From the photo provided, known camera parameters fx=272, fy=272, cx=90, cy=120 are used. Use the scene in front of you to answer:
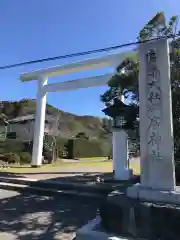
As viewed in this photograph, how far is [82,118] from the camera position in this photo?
49.7 metres

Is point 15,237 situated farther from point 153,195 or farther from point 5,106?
point 5,106

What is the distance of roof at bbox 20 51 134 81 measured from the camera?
1325 centimetres

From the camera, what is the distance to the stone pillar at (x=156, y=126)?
15.3 ft

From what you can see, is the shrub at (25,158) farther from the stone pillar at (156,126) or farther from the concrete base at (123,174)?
the stone pillar at (156,126)

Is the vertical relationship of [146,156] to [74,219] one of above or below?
above

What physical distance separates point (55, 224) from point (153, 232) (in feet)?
8.41

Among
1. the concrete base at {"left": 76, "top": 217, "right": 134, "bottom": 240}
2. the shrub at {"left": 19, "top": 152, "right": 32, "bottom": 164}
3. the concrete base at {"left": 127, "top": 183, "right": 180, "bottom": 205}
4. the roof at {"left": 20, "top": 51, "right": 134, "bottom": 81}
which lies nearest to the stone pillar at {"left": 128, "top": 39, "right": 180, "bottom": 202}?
the concrete base at {"left": 127, "top": 183, "right": 180, "bottom": 205}

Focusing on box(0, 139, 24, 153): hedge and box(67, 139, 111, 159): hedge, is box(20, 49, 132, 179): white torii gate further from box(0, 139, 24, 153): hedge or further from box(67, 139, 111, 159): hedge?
box(67, 139, 111, 159): hedge

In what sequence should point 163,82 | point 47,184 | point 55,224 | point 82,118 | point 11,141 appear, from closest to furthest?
point 163,82 → point 55,224 → point 47,184 → point 11,141 → point 82,118

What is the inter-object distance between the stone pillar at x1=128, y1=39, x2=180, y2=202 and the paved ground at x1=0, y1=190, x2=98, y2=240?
6.32 feet

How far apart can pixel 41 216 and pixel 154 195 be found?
326 centimetres

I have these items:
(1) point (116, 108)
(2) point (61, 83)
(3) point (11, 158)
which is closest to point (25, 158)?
(3) point (11, 158)

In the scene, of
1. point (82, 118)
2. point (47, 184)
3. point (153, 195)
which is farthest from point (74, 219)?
point (82, 118)

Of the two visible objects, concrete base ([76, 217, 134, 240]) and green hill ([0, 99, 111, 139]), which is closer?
concrete base ([76, 217, 134, 240])
